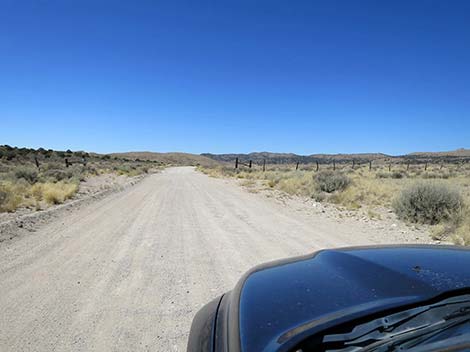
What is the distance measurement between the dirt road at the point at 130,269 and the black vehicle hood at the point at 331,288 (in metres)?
1.71

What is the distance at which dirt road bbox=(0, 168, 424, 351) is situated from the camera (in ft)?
11.2

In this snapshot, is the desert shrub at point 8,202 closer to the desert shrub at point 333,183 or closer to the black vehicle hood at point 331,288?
the black vehicle hood at point 331,288

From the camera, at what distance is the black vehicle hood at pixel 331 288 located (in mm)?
1468

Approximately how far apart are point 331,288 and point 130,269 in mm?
4349

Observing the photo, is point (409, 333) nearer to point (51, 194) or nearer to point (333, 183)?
point (51, 194)

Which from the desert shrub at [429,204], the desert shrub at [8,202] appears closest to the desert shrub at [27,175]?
the desert shrub at [8,202]

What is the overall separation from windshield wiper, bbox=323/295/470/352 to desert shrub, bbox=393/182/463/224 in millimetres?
9494

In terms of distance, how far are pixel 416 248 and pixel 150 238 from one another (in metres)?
5.99

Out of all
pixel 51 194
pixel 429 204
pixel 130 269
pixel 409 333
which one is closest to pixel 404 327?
pixel 409 333

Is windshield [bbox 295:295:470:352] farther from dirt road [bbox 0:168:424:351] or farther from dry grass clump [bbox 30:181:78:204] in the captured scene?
dry grass clump [bbox 30:181:78:204]

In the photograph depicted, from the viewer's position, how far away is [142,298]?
4246mm

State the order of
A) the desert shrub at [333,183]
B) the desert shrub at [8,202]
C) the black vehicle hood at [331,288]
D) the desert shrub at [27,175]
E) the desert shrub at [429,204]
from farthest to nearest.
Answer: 1. the desert shrub at [27,175]
2. the desert shrub at [333,183]
3. the desert shrub at [8,202]
4. the desert shrub at [429,204]
5. the black vehicle hood at [331,288]

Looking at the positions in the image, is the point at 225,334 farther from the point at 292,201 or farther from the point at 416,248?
the point at 292,201

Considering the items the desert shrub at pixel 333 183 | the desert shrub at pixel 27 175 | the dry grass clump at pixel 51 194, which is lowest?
the dry grass clump at pixel 51 194
